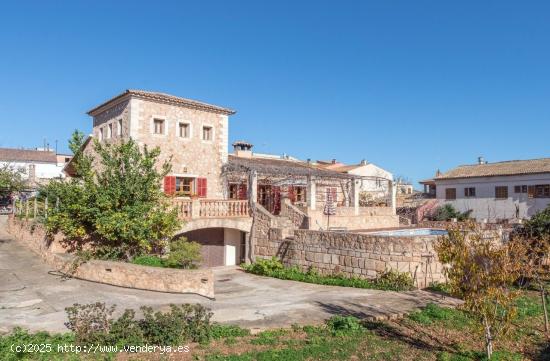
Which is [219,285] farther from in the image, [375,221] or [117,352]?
[375,221]

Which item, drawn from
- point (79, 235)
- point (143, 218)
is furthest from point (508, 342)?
point (79, 235)

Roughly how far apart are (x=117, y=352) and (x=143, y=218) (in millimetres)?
7685

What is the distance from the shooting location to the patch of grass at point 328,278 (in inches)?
568

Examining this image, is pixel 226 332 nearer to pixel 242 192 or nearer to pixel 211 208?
pixel 211 208

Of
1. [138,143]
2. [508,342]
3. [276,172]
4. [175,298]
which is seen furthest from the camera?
[276,172]

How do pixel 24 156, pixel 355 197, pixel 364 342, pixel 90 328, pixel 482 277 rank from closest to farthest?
pixel 482 277 < pixel 90 328 < pixel 364 342 < pixel 355 197 < pixel 24 156

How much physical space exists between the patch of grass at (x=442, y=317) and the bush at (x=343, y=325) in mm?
1793

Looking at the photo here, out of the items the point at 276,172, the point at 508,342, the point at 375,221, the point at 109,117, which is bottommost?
the point at 508,342

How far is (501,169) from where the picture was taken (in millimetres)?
37438

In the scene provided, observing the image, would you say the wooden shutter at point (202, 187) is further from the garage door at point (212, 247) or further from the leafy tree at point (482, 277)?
the leafy tree at point (482, 277)

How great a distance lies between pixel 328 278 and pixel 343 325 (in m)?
6.40

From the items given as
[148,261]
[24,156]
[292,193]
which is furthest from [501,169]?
[24,156]

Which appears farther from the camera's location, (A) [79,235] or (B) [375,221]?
(B) [375,221]

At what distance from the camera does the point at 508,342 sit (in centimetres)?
985
